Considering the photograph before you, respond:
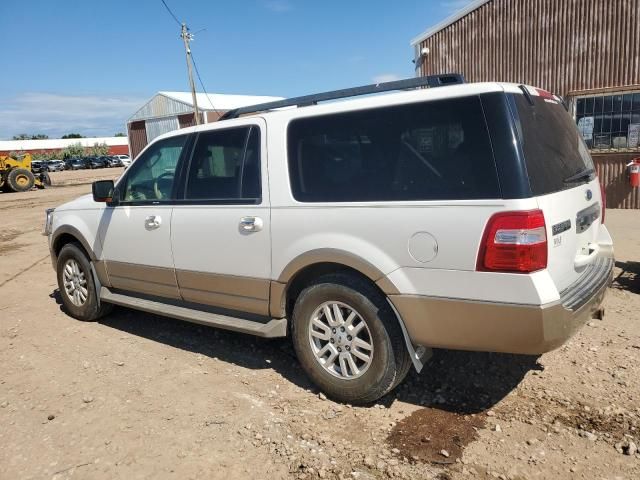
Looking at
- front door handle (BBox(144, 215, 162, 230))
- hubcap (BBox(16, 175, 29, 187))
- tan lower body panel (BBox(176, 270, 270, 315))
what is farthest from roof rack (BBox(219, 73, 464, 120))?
hubcap (BBox(16, 175, 29, 187))

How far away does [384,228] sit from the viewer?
10.2 ft

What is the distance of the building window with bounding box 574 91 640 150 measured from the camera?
10562 millimetres

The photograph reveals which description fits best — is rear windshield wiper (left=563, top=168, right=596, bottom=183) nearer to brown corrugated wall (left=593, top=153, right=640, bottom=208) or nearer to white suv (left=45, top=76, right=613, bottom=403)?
white suv (left=45, top=76, right=613, bottom=403)

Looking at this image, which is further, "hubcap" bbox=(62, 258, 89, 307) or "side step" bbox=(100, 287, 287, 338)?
"hubcap" bbox=(62, 258, 89, 307)

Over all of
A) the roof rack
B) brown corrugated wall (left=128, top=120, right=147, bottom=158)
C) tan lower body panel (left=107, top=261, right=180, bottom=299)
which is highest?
brown corrugated wall (left=128, top=120, right=147, bottom=158)

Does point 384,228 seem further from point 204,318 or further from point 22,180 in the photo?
point 22,180

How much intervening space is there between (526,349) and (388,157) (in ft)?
4.43

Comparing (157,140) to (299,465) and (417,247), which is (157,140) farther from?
(299,465)

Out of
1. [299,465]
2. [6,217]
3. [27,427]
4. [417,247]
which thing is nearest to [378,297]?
[417,247]

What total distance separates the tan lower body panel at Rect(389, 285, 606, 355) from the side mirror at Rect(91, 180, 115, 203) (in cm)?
301

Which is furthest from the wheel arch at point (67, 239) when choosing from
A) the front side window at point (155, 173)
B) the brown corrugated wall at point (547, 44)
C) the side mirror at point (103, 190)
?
the brown corrugated wall at point (547, 44)

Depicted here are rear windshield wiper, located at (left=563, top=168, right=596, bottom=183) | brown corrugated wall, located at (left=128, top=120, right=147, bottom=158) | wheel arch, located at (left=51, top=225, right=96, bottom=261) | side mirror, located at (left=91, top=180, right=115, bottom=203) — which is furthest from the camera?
brown corrugated wall, located at (left=128, top=120, right=147, bottom=158)

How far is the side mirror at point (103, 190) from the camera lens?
4789 mm

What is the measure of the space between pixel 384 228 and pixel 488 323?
0.79 meters
